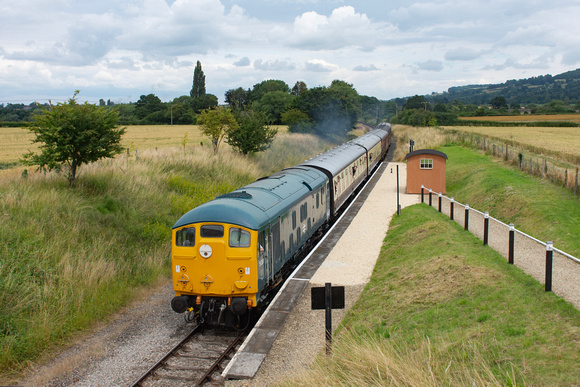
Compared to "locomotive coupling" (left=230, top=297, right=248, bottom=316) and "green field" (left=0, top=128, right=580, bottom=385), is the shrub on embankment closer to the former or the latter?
"green field" (left=0, top=128, right=580, bottom=385)

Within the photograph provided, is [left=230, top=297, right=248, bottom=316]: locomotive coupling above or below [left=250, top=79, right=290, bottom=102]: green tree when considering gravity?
below

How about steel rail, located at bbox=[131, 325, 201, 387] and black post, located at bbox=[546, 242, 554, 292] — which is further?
black post, located at bbox=[546, 242, 554, 292]

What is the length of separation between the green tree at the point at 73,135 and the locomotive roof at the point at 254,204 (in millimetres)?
6261

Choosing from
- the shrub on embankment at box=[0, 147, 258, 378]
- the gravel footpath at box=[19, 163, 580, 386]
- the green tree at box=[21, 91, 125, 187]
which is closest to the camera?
the gravel footpath at box=[19, 163, 580, 386]

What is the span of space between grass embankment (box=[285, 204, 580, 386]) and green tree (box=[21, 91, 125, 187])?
10624mm

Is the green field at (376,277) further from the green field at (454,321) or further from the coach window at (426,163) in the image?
the coach window at (426,163)

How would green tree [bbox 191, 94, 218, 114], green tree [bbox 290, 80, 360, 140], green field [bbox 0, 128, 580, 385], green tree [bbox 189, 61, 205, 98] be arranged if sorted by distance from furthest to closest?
1. green tree [bbox 189, 61, 205, 98]
2. green tree [bbox 191, 94, 218, 114]
3. green tree [bbox 290, 80, 360, 140]
4. green field [bbox 0, 128, 580, 385]

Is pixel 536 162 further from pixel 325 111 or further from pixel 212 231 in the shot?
pixel 325 111

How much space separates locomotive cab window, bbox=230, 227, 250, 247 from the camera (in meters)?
10.6

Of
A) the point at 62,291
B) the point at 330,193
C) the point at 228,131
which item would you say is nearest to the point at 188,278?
the point at 62,291

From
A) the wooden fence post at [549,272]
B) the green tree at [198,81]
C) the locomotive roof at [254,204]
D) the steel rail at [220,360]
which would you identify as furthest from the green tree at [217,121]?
the green tree at [198,81]

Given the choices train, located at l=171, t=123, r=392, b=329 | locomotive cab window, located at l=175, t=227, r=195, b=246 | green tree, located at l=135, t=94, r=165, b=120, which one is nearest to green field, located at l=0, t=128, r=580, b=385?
train, located at l=171, t=123, r=392, b=329

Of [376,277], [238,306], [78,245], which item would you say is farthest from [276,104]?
[238,306]

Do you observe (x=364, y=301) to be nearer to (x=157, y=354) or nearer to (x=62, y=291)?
(x=157, y=354)
